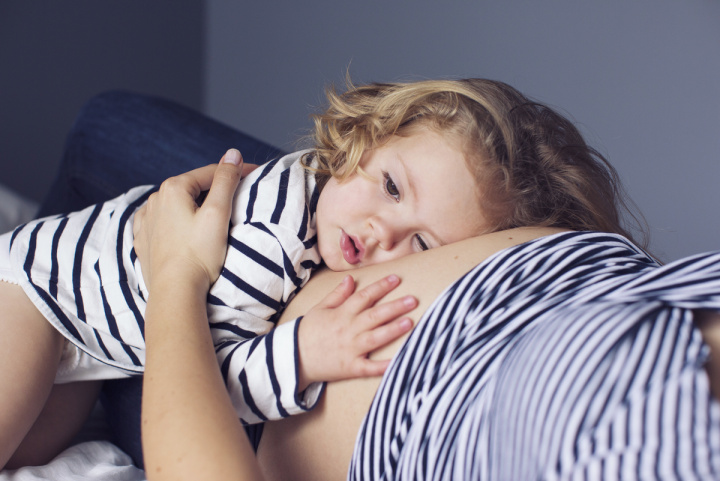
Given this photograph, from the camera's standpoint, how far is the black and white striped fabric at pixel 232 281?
702 mm

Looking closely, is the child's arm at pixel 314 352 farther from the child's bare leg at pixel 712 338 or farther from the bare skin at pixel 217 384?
the child's bare leg at pixel 712 338

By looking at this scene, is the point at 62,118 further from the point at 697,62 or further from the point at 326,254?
the point at 697,62

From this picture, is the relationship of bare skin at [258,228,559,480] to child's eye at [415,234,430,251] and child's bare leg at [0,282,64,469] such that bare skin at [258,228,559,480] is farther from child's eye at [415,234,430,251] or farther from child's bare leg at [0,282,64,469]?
child's bare leg at [0,282,64,469]

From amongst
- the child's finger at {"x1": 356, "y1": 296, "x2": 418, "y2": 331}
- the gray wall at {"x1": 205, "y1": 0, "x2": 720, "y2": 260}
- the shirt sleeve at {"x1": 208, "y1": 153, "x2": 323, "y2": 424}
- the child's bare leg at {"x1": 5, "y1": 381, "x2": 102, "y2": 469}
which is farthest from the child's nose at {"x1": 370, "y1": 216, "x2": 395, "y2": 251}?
the child's bare leg at {"x1": 5, "y1": 381, "x2": 102, "y2": 469}

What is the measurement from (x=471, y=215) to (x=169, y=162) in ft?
2.47

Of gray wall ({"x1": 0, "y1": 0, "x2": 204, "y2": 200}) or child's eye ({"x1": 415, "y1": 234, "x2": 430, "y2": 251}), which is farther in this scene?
gray wall ({"x1": 0, "y1": 0, "x2": 204, "y2": 200})

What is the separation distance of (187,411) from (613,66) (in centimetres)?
157

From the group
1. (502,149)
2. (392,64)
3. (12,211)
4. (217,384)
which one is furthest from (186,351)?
(392,64)

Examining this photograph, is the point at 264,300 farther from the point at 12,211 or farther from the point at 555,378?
the point at 12,211

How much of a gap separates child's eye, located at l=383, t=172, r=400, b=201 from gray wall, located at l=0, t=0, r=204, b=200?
208 centimetres

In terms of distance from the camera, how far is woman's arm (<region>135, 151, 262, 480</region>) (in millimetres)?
544

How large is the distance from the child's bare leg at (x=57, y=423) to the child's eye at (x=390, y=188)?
0.69m

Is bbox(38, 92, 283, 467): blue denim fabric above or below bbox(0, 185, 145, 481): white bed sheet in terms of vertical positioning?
above

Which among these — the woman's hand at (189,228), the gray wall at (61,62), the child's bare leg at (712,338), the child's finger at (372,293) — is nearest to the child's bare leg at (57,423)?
the woman's hand at (189,228)
